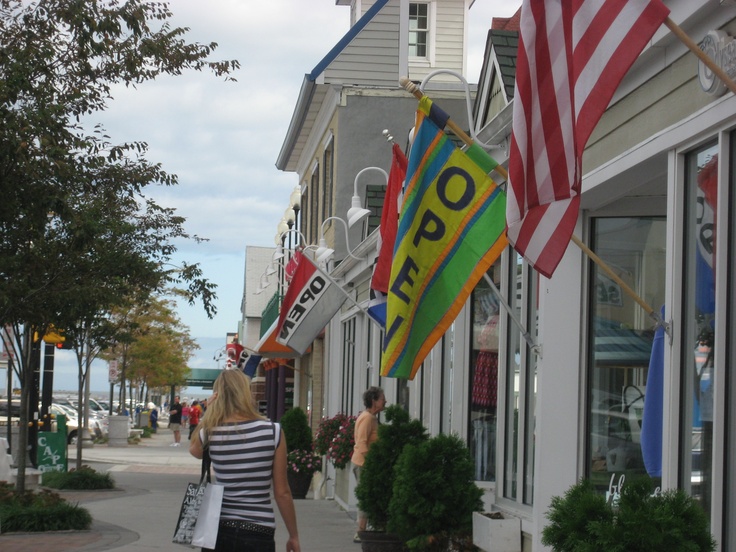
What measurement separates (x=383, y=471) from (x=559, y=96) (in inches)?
269

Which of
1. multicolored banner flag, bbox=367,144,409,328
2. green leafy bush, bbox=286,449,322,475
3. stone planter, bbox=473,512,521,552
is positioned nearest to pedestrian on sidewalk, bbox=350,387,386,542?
multicolored banner flag, bbox=367,144,409,328

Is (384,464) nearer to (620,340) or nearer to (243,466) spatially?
(620,340)

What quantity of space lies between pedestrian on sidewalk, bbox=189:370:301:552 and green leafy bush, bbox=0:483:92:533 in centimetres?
825

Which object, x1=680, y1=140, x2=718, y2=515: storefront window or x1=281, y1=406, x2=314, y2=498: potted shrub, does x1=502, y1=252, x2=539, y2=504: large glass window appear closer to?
x1=680, y1=140, x2=718, y2=515: storefront window

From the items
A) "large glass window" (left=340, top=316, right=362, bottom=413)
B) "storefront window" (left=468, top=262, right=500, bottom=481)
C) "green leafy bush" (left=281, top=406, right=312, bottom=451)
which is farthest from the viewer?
"green leafy bush" (left=281, top=406, right=312, bottom=451)

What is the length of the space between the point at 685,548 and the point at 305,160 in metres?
25.1

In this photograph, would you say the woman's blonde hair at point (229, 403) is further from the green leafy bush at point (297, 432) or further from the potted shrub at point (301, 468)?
the green leafy bush at point (297, 432)

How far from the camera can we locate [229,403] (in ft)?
20.9

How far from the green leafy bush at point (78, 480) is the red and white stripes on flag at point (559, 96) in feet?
54.6

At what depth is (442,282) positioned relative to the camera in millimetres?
7469

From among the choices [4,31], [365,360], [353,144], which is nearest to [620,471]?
[4,31]

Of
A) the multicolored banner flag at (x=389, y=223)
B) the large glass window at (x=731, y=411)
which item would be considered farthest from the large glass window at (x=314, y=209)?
the large glass window at (x=731, y=411)

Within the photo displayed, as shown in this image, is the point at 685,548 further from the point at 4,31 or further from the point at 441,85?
the point at 441,85

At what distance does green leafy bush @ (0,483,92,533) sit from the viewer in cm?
1373
